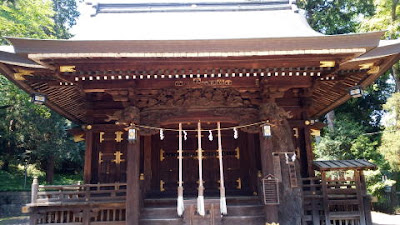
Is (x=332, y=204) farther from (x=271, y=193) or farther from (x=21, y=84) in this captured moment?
(x=21, y=84)

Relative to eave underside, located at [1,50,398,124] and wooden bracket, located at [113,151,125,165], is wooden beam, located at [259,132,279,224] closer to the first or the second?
eave underside, located at [1,50,398,124]

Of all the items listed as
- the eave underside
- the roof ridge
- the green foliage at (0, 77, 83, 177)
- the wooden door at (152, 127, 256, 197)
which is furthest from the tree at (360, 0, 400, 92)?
the green foliage at (0, 77, 83, 177)

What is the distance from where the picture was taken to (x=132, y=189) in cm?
730

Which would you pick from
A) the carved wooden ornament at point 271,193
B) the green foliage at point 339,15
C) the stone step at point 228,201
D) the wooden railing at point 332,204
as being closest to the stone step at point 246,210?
the stone step at point 228,201

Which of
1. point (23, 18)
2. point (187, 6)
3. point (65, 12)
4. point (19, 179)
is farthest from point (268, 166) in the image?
point (65, 12)

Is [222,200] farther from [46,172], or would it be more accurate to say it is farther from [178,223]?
[46,172]

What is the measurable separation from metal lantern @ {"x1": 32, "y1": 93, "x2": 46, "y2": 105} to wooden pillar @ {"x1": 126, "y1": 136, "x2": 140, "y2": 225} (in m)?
2.79

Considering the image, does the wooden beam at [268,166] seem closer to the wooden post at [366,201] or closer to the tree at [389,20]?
the wooden post at [366,201]

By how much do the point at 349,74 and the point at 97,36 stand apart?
7.19 metres

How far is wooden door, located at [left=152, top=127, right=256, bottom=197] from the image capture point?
966 cm

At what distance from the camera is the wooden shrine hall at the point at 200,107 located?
6461mm

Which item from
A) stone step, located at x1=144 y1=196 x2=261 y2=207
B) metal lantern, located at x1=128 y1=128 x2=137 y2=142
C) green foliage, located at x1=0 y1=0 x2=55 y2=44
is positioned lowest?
stone step, located at x1=144 y1=196 x2=261 y2=207

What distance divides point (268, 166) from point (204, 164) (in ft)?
9.62

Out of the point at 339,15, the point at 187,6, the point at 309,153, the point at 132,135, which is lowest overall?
the point at 309,153
